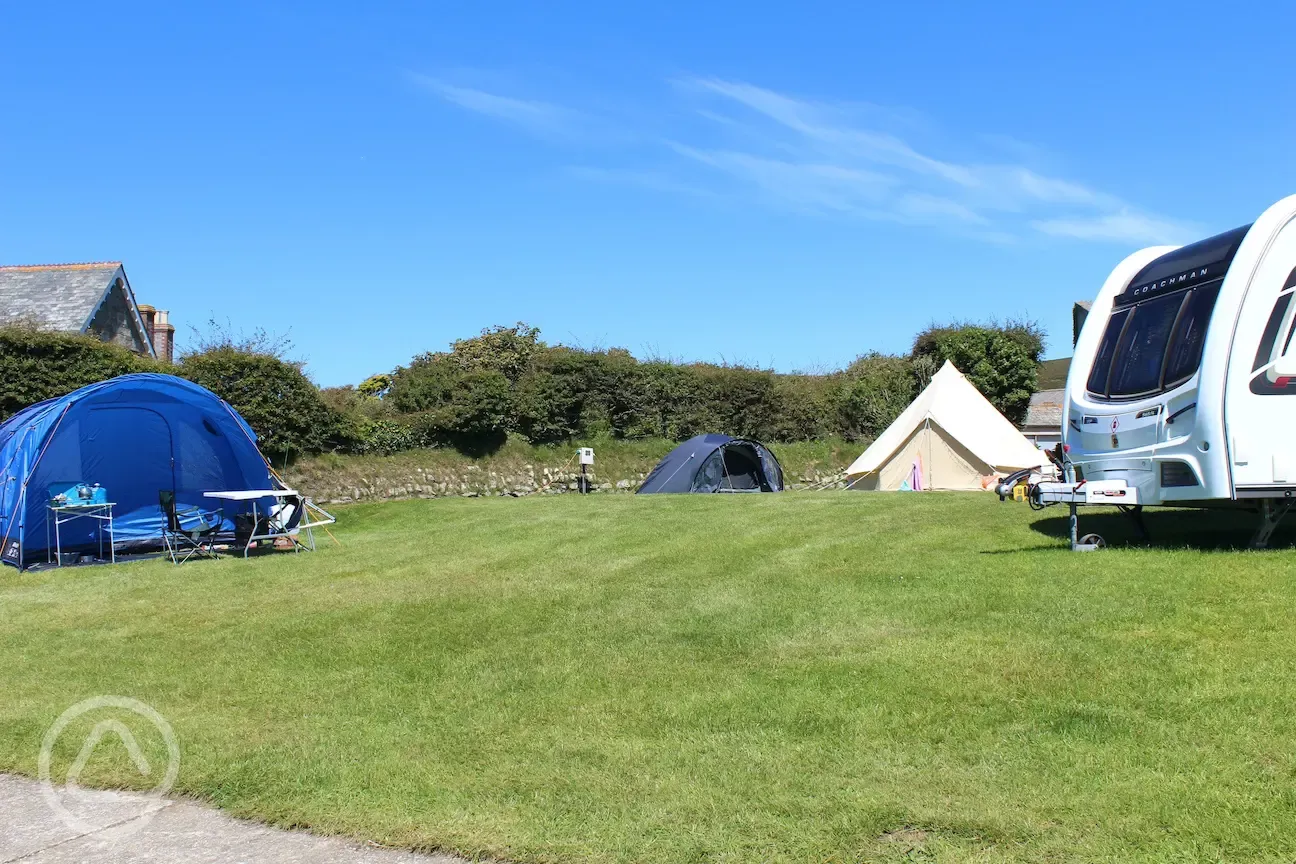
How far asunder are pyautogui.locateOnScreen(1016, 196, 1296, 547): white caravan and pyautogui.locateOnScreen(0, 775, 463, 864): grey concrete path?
6.51 metres

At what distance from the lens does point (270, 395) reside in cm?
2070

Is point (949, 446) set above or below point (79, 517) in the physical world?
above

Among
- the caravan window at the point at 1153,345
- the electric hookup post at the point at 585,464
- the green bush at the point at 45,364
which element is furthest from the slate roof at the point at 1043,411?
the green bush at the point at 45,364

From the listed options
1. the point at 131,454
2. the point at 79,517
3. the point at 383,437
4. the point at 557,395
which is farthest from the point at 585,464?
the point at 79,517

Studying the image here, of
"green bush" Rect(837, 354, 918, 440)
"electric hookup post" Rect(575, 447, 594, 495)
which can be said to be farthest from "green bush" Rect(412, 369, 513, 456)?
"green bush" Rect(837, 354, 918, 440)

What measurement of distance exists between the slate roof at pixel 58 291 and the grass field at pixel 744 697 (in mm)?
19099

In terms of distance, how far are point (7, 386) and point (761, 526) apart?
14362 mm

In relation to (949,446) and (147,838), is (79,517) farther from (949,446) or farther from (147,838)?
(949,446)

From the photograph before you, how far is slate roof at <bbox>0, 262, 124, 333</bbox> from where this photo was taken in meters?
26.4

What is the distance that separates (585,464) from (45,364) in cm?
1132

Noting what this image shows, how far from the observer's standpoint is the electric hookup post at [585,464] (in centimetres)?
2382

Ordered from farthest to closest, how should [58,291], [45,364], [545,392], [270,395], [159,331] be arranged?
[159,331]
[58,291]
[545,392]
[270,395]
[45,364]

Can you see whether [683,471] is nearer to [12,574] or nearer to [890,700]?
[12,574]

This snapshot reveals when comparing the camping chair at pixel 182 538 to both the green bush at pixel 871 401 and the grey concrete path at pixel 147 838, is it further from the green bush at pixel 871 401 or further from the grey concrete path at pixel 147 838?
the green bush at pixel 871 401
